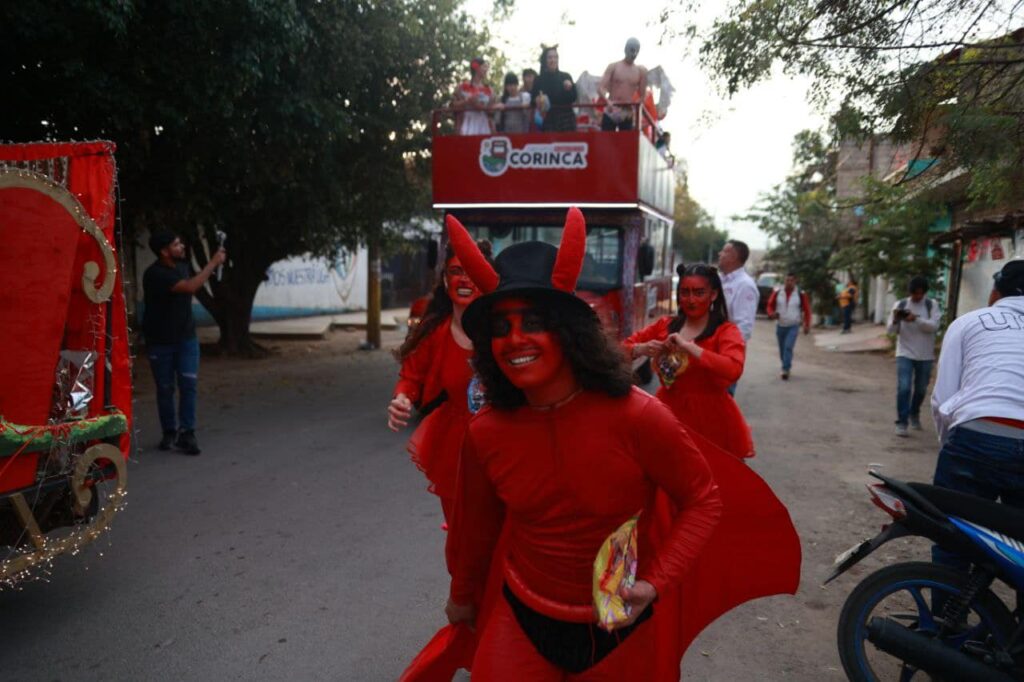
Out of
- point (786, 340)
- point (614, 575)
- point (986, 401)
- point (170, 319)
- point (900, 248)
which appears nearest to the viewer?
point (614, 575)

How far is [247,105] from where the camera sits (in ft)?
27.7

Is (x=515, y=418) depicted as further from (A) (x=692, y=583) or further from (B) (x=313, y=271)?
(B) (x=313, y=271)

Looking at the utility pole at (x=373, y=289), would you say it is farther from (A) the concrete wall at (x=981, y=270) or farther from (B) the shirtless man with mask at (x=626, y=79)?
(A) the concrete wall at (x=981, y=270)

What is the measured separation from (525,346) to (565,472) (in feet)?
1.05

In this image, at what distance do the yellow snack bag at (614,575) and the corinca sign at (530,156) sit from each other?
736 centimetres

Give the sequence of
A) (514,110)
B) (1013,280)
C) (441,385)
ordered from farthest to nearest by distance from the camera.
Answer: (514,110), (441,385), (1013,280)

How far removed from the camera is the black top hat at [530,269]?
1869 millimetres

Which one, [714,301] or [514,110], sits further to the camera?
[514,110]

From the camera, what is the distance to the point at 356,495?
581 cm

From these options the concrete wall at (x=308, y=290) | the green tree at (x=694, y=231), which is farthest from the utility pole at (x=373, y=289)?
the green tree at (x=694, y=231)

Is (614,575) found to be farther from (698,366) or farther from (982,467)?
(698,366)

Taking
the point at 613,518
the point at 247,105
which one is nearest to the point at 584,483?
the point at 613,518

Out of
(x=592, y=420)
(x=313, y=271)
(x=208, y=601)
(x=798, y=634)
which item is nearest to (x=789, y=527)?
(x=592, y=420)

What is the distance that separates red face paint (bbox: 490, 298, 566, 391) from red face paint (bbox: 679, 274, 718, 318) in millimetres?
2354
